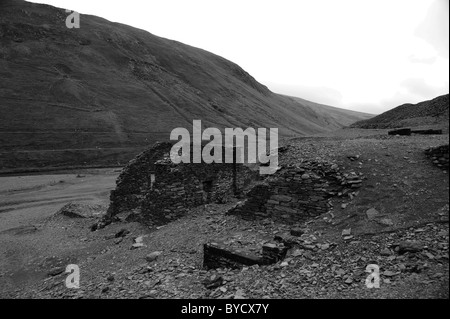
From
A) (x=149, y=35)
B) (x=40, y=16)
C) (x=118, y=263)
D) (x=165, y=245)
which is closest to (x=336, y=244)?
(x=165, y=245)

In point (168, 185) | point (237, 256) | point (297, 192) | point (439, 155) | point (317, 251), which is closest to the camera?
point (317, 251)

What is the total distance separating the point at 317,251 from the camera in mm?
8742

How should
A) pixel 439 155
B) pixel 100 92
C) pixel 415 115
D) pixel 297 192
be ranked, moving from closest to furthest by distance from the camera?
pixel 439 155, pixel 297 192, pixel 415 115, pixel 100 92

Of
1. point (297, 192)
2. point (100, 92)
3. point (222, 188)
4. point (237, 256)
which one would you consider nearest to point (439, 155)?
point (297, 192)

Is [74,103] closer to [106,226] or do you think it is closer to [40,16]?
[40,16]

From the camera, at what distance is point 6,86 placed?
75688 millimetres

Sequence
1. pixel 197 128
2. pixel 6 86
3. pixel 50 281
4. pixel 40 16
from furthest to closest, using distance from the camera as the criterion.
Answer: pixel 40 16 < pixel 197 128 < pixel 6 86 < pixel 50 281

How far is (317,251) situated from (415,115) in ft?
65.2

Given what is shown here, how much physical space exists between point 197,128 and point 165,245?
72336mm

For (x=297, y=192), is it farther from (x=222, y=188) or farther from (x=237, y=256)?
(x=222, y=188)

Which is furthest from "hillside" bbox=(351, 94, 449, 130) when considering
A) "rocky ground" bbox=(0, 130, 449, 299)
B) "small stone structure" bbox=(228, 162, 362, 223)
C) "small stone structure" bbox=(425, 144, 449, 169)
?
"small stone structure" bbox=(228, 162, 362, 223)

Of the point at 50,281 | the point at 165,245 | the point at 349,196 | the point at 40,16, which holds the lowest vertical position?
the point at 50,281

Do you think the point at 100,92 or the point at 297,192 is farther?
the point at 100,92

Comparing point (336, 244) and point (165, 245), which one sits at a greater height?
point (336, 244)
